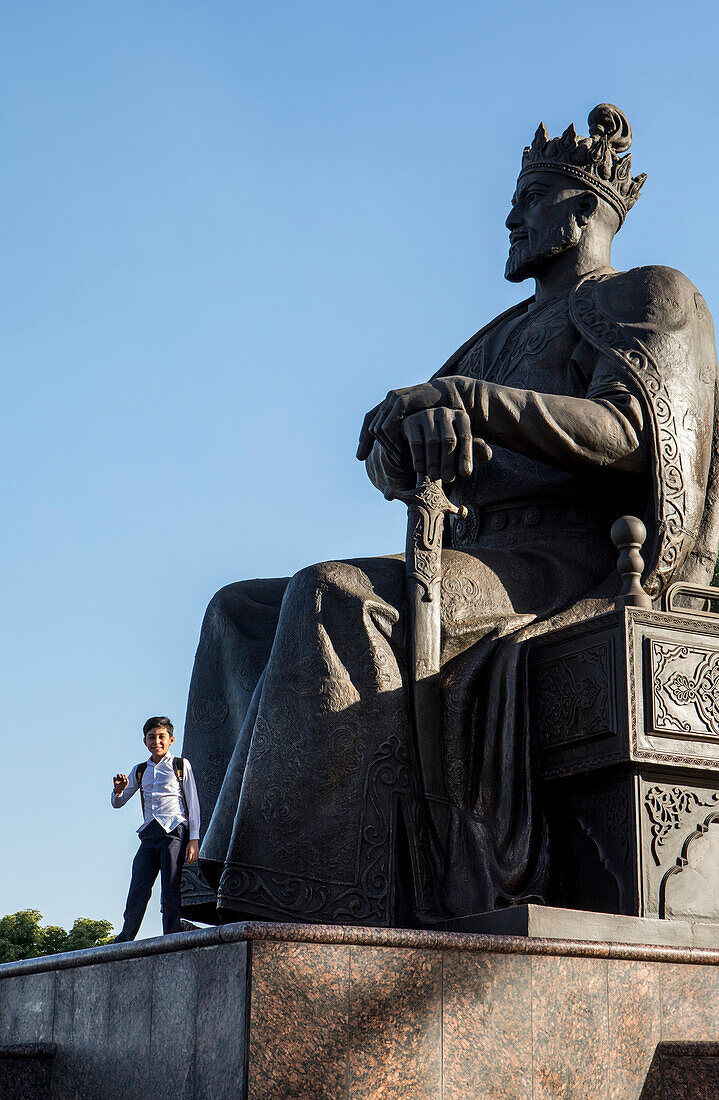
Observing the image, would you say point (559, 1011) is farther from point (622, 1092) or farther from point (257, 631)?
point (257, 631)

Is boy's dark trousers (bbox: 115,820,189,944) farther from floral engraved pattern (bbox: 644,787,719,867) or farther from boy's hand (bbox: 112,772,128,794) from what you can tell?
floral engraved pattern (bbox: 644,787,719,867)

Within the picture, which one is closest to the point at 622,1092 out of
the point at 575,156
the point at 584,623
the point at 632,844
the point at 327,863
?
the point at 632,844

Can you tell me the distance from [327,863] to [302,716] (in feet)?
1.81

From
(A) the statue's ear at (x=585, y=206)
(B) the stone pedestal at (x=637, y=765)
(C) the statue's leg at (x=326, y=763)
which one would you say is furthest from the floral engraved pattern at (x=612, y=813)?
(A) the statue's ear at (x=585, y=206)

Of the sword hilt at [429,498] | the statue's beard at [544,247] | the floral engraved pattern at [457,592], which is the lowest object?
the floral engraved pattern at [457,592]

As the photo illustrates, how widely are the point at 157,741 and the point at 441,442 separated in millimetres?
1707

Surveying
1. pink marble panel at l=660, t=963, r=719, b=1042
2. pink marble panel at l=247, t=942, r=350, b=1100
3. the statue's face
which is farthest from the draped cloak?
pink marble panel at l=247, t=942, r=350, b=1100

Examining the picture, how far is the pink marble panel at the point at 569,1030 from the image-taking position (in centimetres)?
428

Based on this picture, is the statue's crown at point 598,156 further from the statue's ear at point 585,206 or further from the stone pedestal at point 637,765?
the stone pedestal at point 637,765

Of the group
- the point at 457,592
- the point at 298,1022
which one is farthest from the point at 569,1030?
the point at 457,592

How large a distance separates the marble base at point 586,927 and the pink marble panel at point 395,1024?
20.6 inches

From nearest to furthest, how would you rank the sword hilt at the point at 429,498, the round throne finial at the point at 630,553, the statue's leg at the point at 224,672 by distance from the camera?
the round throne finial at the point at 630,553
the sword hilt at the point at 429,498
the statue's leg at the point at 224,672

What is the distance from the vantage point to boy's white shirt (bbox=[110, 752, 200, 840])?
5711mm

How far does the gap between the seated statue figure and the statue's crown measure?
0.03ft
